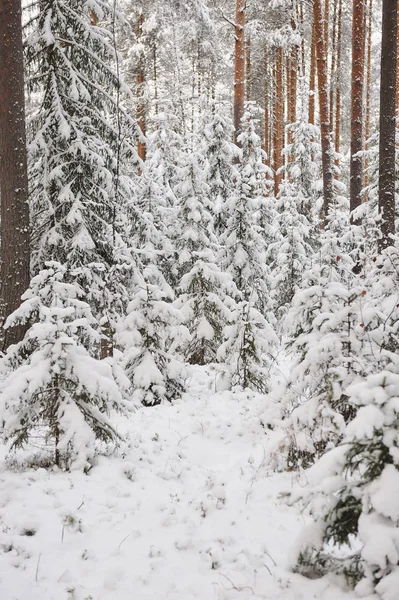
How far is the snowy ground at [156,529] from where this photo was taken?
3.23 metres

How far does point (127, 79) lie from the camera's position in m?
23.3

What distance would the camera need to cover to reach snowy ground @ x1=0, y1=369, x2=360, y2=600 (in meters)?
3.23

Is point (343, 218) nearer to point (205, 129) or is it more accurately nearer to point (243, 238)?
point (243, 238)

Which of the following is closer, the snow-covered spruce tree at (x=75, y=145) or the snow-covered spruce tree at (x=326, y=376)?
the snow-covered spruce tree at (x=326, y=376)

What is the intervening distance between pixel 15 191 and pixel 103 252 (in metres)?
2.69

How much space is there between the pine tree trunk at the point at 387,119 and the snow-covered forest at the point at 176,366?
0.04 m

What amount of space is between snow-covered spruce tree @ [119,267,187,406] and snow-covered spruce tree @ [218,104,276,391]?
119 centimetres

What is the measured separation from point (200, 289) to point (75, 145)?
423 cm

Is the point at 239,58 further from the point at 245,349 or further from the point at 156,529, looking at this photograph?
the point at 156,529

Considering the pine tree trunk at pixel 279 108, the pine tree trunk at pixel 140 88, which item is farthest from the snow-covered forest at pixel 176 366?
the pine tree trunk at pixel 140 88

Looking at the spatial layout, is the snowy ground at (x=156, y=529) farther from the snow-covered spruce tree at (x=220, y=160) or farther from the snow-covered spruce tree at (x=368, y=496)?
the snow-covered spruce tree at (x=220, y=160)

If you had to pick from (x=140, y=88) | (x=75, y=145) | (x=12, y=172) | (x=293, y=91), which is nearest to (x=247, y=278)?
(x=75, y=145)

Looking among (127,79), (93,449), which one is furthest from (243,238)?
(127,79)

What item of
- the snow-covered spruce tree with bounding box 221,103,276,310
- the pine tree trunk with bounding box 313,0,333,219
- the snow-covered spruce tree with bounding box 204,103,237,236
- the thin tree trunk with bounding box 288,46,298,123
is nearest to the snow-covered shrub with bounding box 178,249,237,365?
the snow-covered spruce tree with bounding box 221,103,276,310
